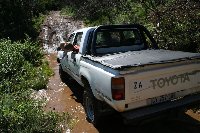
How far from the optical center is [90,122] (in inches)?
277

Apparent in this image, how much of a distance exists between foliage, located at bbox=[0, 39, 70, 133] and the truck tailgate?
2075mm

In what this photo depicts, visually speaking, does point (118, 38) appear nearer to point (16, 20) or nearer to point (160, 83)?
point (160, 83)

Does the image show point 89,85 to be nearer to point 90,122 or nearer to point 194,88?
point 90,122

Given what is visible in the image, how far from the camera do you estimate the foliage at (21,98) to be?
6.13 metres

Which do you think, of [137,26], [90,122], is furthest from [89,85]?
[137,26]

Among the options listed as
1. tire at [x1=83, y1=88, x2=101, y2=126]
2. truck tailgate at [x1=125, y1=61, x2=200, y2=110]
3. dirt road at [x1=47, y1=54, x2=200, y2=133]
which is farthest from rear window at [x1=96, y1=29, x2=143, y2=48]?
truck tailgate at [x1=125, y1=61, x2=200, y2=110]

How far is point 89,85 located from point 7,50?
636 cm

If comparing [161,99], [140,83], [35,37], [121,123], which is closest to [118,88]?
[140,83]

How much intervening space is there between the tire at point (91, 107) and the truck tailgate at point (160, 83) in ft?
4.46

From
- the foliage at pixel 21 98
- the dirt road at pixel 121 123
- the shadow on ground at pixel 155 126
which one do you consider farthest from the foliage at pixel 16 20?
the shadow on ground at pixel 155 126

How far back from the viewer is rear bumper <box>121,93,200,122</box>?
17.0 feet

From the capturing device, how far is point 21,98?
7.78m

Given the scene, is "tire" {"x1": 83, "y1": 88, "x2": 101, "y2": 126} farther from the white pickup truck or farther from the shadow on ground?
the shadow on ground

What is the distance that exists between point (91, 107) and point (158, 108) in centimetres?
188
